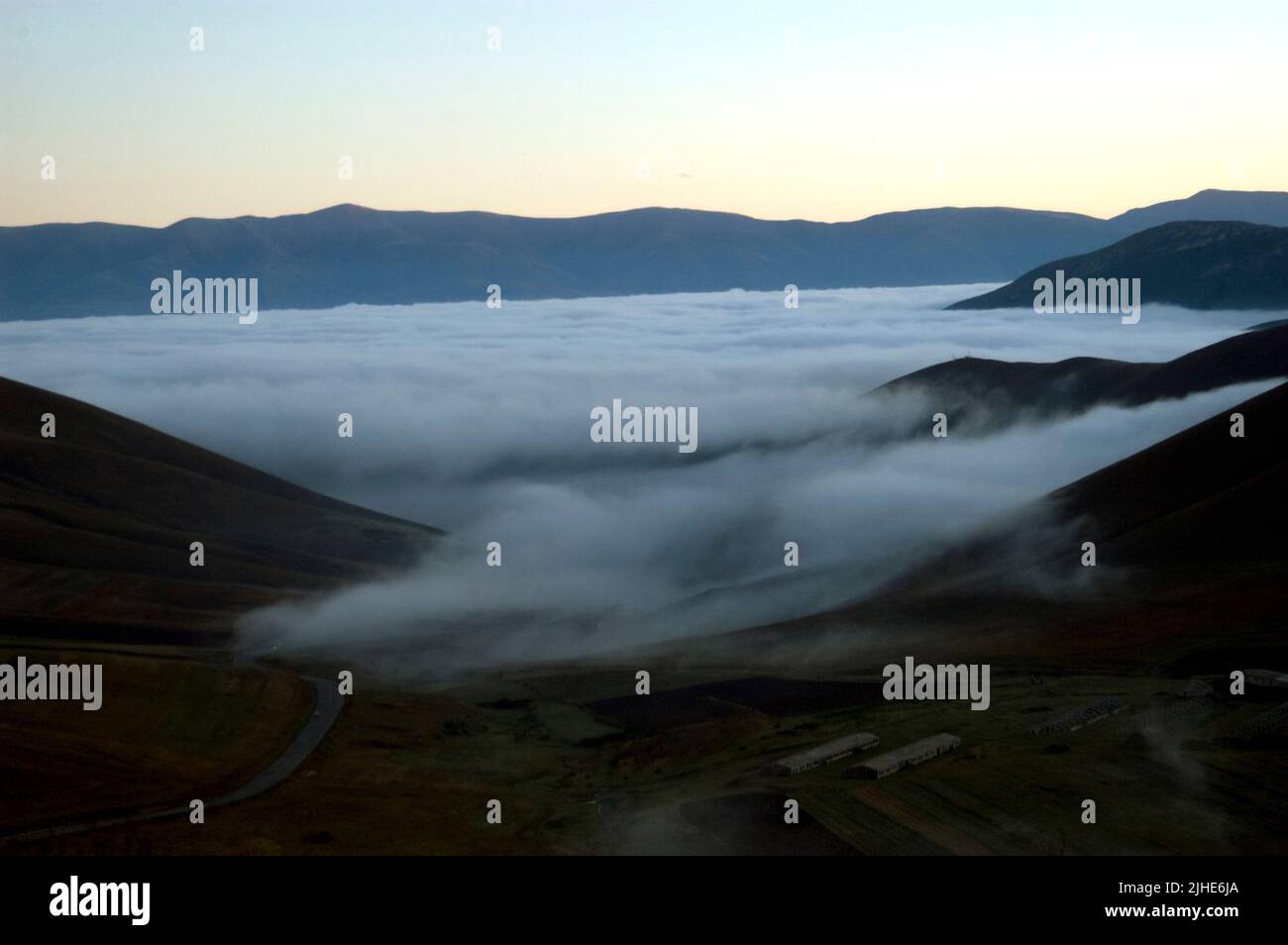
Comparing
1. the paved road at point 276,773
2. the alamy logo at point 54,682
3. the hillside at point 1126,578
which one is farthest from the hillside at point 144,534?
the hillside at point 1126,578

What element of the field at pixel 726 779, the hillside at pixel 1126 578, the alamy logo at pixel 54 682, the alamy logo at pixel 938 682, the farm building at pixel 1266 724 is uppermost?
the hillside at pixel 1126 578

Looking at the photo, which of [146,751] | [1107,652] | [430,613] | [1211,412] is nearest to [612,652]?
[430,613]

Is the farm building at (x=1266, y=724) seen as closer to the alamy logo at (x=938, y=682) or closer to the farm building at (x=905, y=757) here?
the farm building at (x=905, y=757)

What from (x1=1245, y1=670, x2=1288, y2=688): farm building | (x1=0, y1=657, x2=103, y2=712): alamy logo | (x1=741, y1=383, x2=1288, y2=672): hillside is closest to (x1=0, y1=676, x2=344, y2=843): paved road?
(x1=0, y1=657, x2=103, y2=712): alamy logo

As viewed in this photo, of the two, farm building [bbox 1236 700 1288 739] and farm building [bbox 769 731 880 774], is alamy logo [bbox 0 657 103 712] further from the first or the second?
farm building [bbox 1236 700 1288 739]

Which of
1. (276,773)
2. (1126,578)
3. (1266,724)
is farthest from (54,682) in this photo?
(1126,578)

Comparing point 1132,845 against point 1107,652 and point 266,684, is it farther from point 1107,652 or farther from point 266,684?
point 266,684

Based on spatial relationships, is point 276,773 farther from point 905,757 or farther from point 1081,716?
point 1081,716

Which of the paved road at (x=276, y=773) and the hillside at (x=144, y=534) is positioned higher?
the hillside at (x=144, y=534)
